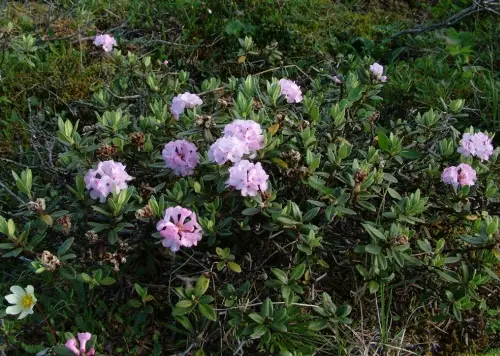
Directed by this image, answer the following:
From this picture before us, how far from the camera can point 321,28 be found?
432 centimetres

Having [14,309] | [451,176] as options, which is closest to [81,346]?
[14,309]

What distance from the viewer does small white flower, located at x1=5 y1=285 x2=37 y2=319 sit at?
218 centimetres

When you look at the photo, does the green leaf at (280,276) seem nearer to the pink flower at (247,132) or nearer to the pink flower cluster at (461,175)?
the pink flower at (247,132)

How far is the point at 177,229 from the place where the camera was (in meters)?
2.11

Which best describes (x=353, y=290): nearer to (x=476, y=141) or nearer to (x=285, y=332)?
(x=285, y=332)

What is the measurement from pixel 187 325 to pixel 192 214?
42cm

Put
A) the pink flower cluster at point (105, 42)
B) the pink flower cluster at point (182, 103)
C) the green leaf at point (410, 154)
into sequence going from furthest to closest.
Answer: the pink flower cluster at point (105, 42), the pink flower cluster at point (182, 103), the green leaf at point (410, 154)

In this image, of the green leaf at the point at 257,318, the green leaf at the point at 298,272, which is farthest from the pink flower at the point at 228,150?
the green leaf at the point at 257,318

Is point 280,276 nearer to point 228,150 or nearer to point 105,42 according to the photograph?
point 228,150

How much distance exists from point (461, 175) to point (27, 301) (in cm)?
182

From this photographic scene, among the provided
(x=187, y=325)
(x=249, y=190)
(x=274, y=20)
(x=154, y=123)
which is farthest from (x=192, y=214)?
(x=274, y=20)

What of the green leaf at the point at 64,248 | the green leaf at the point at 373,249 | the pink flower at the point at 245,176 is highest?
the pink flower at the point at 245,176

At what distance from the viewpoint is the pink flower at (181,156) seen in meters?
2.38

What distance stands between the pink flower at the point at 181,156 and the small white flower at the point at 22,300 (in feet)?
2.36
